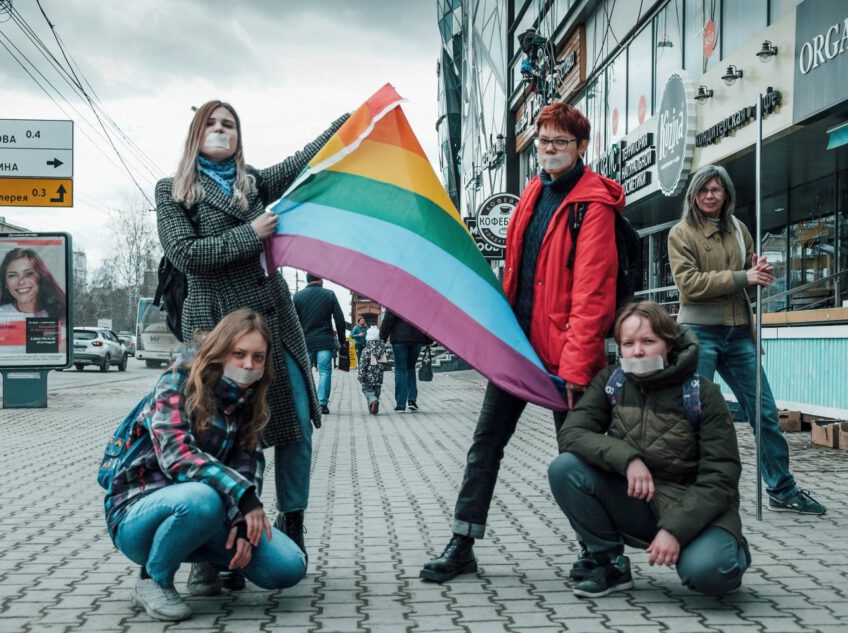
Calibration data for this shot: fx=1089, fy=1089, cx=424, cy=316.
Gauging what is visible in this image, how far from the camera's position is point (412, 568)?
482 centimetres

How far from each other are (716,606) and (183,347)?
2229 mm

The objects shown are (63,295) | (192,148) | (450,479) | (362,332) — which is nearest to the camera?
(192,148)

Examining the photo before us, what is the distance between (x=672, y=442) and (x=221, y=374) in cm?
169

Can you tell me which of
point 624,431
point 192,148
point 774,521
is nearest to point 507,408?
point 624,431

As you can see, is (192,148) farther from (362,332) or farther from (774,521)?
(362,332)

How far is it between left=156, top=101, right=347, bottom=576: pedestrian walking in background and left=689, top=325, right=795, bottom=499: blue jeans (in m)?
2.51

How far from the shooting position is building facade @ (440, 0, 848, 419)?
36.8ft

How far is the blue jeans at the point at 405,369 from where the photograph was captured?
A: 557 inches

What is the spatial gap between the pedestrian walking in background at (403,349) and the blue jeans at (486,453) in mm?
8909

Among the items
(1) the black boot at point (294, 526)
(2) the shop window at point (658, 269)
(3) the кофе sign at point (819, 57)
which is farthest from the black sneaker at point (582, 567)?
(2) the shop window at point (658, 269)

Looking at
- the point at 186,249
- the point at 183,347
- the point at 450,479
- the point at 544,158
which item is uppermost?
the point at 544,158

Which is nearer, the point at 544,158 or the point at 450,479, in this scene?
the point at 544,158

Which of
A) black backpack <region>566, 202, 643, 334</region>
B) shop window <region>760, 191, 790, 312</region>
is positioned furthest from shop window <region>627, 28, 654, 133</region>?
black backpack <region>566, 202, 643, 334</region>

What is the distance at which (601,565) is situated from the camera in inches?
167
